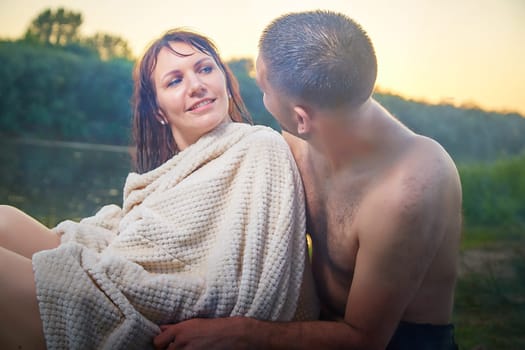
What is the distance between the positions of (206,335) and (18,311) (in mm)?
338

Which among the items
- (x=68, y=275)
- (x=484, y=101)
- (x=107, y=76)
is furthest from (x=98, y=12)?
(x=484, y=101)

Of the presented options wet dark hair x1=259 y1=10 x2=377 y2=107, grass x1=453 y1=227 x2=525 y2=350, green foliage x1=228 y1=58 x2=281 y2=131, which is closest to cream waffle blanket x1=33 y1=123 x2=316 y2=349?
green foliage x1=228 y1=58 x2=281 y2=131

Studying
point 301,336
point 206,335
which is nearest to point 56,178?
point 206,335

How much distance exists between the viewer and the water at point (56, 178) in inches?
54.8

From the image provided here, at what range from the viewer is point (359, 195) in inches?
45.2

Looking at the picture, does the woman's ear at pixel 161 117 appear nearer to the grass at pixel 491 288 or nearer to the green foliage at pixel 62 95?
the green foliage at pixel 62 95

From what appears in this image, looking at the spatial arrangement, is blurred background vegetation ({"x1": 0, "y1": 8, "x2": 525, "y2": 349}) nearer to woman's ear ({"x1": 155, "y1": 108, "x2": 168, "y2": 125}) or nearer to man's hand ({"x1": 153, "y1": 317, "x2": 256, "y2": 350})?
woman's ear ({"x1": 155, "y1": 108, "x2": 168, "y2": 125})

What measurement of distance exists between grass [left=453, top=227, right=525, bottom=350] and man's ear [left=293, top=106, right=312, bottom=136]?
0.73 meters

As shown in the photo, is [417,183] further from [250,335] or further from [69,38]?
[69,38]

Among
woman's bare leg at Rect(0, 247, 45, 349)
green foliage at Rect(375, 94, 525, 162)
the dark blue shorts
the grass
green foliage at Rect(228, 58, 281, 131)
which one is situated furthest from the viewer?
the grass

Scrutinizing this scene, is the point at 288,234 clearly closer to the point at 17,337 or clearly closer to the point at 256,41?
the point at 256,41

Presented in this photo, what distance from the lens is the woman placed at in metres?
1.05

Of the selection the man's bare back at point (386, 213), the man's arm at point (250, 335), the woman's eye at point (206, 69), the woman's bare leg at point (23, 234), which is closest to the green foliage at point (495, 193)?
the man's bare back at point (386, 213)

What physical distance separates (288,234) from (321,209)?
0.14 meters
